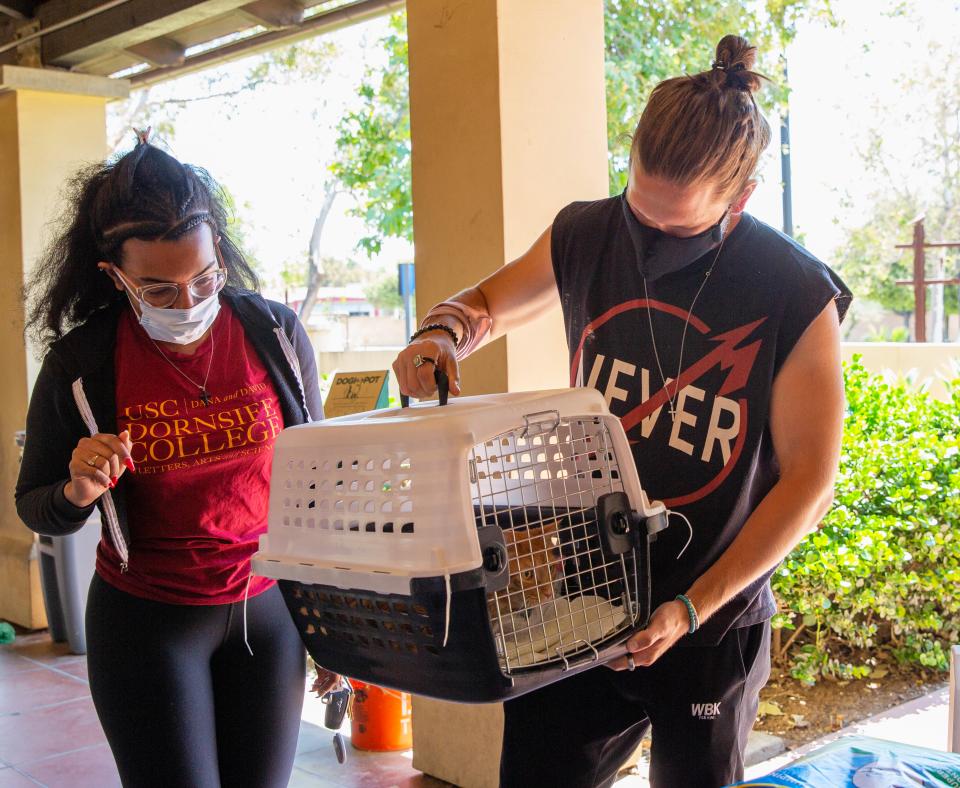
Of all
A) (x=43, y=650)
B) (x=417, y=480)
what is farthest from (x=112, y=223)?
(x=43, y=650)

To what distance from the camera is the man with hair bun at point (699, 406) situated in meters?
1.56

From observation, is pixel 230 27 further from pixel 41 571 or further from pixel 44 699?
pixel 44 699

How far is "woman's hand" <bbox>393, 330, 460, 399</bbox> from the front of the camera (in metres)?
1.70

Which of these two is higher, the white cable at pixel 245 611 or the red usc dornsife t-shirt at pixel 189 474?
the red usc dornsife t-shirt at pixel 189 474

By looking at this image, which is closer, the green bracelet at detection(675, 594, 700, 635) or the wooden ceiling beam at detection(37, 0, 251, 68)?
the green bracelet at detection(675, 594, 700, 635)

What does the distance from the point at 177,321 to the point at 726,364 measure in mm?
1086

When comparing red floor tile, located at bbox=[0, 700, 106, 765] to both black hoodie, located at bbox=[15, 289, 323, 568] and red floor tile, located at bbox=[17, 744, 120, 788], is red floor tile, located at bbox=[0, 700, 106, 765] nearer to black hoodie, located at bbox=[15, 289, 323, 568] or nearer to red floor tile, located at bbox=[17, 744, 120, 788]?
red floor tile, located at bbox=[17, 744, 120, 788]

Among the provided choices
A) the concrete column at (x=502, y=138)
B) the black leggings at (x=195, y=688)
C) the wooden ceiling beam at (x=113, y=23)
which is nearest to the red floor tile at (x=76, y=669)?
the concrete column at (x=502, y=138)

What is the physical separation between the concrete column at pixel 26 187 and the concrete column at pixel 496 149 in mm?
3201

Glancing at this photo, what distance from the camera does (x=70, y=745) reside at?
440cm

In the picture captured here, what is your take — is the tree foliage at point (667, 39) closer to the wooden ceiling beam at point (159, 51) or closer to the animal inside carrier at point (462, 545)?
the wooden ceiling beam at point (159, 51)

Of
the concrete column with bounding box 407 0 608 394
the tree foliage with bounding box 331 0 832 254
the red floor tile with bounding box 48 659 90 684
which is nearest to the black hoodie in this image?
the concrete column with bounding box 407 0 608 394

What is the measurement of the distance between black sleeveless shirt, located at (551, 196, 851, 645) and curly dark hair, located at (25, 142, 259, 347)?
0.91 meters

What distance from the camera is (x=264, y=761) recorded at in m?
2.07
